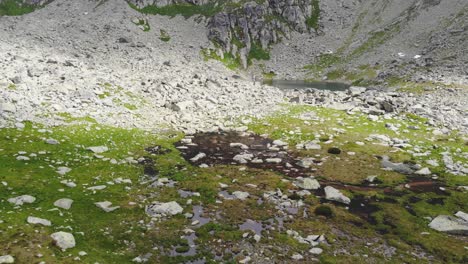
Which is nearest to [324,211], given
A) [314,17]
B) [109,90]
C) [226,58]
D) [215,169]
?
[215,169]

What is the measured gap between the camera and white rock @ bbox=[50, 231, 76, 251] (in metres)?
14.3

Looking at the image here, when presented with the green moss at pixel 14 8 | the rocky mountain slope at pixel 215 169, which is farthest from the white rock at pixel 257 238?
the green moss at pixel 14 8

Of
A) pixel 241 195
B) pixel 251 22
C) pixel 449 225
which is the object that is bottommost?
pixel 241 195

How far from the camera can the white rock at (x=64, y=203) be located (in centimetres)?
1752

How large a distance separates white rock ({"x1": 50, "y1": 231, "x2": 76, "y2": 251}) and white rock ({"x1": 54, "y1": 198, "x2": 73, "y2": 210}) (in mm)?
2898

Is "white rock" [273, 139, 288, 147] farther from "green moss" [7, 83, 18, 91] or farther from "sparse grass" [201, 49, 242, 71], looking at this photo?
"sparse grass" [201, 49, 242, 71]

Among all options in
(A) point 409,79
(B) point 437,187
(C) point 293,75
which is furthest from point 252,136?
(C) point 293,75

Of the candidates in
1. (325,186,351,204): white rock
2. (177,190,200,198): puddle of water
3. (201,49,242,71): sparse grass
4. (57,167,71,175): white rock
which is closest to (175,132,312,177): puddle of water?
(325,186,351,204): white rock

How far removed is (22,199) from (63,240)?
14.8ft

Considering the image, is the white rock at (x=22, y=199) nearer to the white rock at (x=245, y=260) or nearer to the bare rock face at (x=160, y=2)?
the white rock at (x=245, y=260)

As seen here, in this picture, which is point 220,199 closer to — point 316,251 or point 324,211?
point 324,211

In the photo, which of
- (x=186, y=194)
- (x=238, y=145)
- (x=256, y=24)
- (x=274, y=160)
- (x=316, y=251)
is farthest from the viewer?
(x=256, y=24)

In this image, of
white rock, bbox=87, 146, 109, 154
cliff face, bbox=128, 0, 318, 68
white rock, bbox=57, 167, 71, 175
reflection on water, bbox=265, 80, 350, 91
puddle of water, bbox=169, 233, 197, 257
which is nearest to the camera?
puddle of water, bbox=169, 233, 197, 257

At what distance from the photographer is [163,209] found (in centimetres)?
1877
